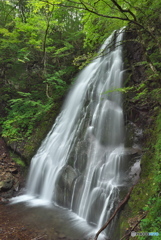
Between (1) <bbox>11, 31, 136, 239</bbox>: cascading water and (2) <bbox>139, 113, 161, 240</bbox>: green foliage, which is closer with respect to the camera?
(2) <bbox>139, 113, 161, 240</bbox>: green foliage

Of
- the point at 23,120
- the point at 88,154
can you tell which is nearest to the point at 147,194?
the point at 88,154

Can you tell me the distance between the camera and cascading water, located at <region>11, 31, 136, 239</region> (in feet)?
18.2

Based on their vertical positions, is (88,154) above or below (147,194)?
above

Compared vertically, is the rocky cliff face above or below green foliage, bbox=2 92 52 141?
below

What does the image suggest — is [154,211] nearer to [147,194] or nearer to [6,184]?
[147,194]

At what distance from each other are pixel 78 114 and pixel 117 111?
218 cm

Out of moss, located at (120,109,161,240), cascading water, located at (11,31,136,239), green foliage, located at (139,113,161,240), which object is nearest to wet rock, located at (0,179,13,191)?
cascading water, located at (11,31,136,239)

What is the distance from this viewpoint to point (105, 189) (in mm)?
5422

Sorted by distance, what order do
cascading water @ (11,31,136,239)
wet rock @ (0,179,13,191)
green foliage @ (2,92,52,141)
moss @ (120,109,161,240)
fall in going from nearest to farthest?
moss @ (120,109,161,240), cascading water @ (11,31,136,239), wet rock @ (0,179,13,191), green foliage @ (2,92,52,141)

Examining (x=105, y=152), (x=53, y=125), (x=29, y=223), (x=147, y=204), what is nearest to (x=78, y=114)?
(x=53, y=125)

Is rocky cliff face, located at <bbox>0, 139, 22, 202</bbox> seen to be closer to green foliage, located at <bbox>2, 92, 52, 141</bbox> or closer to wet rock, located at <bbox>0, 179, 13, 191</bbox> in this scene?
Answer: wet rock, located at <bbox>0, 179, 13, 191</bbox>

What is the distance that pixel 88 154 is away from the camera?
674 cm

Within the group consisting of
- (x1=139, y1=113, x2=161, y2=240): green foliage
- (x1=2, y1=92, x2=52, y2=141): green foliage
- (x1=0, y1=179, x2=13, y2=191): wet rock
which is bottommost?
(x1=0, y1=179, x2=13, y2=191): wet rock

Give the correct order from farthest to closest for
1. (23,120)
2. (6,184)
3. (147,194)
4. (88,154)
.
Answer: (23,120) < (6,184) < (88,154) < (147,194)
